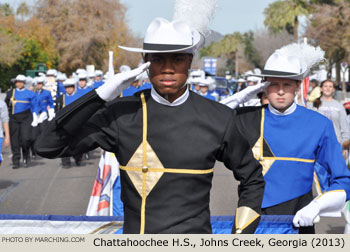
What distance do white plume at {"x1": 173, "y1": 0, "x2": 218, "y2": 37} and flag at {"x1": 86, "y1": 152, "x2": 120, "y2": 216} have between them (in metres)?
4.32

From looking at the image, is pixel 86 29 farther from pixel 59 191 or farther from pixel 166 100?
pixel 166 100

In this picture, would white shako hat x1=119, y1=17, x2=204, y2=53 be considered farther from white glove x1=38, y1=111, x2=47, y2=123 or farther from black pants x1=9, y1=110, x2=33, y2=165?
white glove x1=38, y1=111, x2=47, y2=123

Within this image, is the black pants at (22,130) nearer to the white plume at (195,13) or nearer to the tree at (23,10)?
the white plume at (195,13)

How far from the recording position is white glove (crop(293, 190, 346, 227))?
3697 millimetres

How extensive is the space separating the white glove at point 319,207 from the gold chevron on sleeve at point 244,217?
29.8 inches

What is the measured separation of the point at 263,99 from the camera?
251 inches

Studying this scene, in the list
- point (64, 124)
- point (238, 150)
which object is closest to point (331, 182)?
point (238, 150)

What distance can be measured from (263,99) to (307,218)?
111 inches

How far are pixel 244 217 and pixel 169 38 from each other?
994mm

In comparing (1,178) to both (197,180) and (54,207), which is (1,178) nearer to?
(54,207)

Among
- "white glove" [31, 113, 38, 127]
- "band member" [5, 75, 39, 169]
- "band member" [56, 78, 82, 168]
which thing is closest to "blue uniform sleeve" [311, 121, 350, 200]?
"band member" [56, 78, 82, 168]

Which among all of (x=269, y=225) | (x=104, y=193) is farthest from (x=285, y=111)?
(x=104, y=193)

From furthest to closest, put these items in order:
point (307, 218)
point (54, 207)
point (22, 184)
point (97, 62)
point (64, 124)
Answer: point (97, 62) → point (22, 184) → point (54, 207) → point (307, 218) → point (64, 124)

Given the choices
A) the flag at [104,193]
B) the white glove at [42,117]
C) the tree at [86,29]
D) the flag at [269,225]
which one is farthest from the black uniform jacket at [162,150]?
the tree at [86,29]
